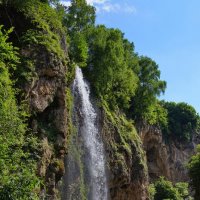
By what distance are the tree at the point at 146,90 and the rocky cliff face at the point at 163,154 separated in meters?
1.70

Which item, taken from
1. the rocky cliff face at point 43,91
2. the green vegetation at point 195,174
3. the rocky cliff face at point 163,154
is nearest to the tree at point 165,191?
the rocky cliff face at point 163,154

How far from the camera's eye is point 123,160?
115ft

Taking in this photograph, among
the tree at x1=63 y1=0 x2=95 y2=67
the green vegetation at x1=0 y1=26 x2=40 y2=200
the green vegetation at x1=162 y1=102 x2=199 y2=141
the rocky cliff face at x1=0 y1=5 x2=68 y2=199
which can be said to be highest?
the green vegetation at x1=162 y1=102 x2=199 y2=141

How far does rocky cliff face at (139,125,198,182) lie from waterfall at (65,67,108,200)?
51.7 feet

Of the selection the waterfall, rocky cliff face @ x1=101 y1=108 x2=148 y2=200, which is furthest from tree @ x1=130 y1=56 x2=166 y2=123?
the waterfall

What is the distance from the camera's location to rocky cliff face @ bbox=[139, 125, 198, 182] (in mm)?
53062

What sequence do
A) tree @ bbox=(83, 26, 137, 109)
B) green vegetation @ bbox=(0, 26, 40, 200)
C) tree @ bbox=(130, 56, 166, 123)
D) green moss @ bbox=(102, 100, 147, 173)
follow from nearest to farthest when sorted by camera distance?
green vegetation @ bbox=(0, 26, 40, 200), green moss @ bbox=(102, 100, 147, 173), tree @ bbox=(83, 26, 137, 109), tree @ bbox=(130, 56, 166, 123)

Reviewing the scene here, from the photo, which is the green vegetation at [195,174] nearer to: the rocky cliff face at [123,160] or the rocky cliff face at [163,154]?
the rocky cliff face at [123,160]

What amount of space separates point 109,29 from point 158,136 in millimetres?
19440

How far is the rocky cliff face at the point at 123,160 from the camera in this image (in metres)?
33.5

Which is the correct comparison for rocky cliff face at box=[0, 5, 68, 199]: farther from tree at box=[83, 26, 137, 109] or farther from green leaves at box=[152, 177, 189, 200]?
green leaves at box=[152, 177, 189, 200]

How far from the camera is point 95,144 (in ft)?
102

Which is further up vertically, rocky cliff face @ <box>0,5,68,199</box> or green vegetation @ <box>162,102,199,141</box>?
green vegetation @ <box>162,102,199,141</box>

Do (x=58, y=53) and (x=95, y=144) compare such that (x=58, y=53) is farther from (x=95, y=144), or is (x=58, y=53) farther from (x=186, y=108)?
(x=186, y=108)
